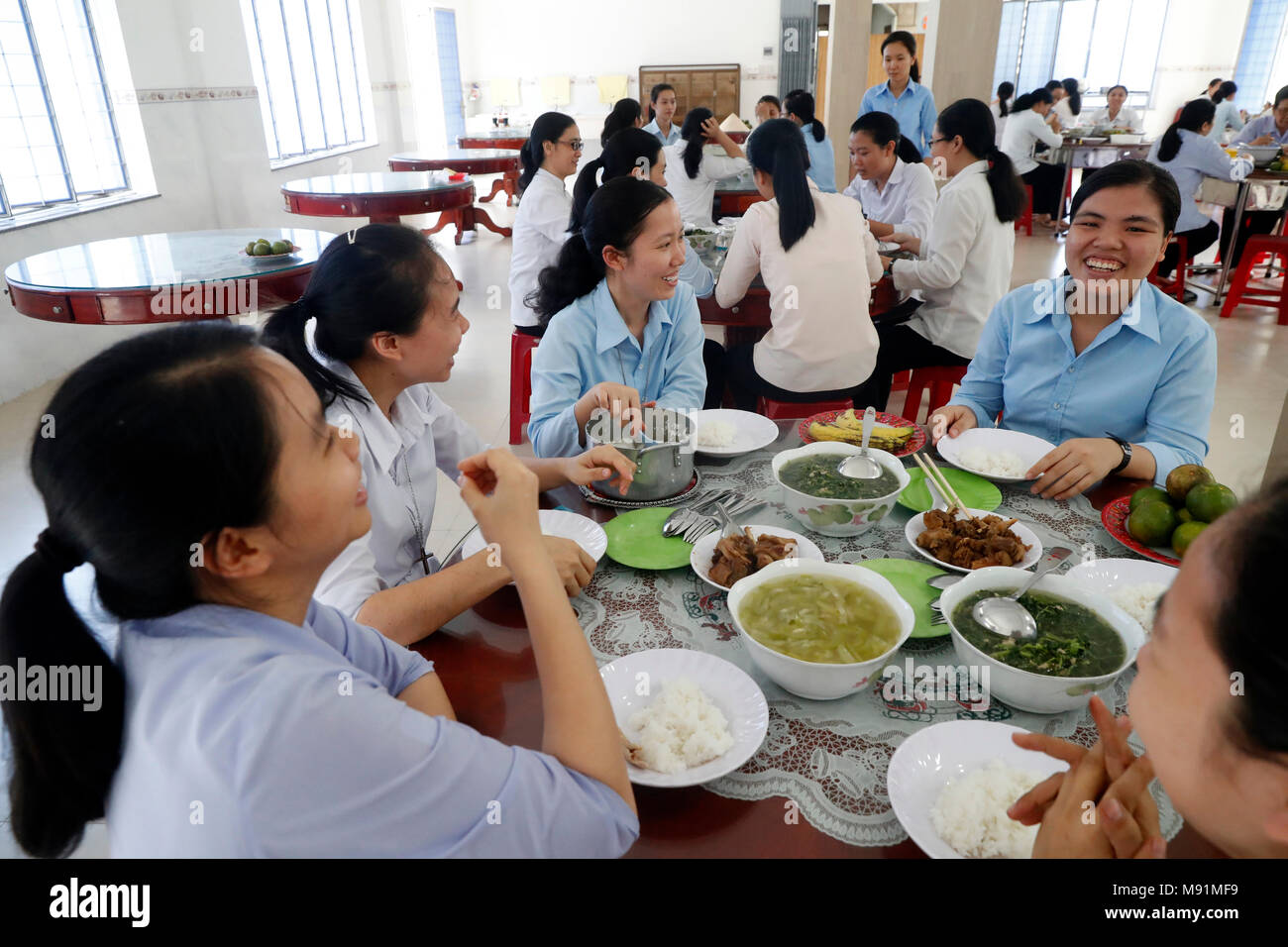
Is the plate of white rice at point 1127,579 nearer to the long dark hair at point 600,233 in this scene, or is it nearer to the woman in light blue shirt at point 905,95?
the long dark hair at point 600,233

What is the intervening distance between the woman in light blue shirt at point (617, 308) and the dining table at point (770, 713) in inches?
31.4

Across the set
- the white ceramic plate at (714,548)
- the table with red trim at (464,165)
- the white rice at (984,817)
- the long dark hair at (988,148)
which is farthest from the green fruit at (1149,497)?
the table with red trim at (464,165)

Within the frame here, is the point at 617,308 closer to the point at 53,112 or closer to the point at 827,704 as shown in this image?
the point at 827,704

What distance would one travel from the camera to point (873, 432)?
1.83 m

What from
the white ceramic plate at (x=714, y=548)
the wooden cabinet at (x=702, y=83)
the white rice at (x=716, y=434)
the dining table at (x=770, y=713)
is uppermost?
the wooden cabinet at (x=702, y=83)

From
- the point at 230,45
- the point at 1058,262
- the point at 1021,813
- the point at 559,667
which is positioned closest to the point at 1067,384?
the point at 1021,813

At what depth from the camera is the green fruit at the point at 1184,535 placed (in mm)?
1285

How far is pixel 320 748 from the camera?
72 cm

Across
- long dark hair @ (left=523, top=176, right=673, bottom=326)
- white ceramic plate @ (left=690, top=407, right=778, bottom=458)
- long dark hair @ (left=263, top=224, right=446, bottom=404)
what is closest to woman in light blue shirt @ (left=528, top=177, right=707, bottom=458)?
long dark hair @ (left=523, top=176, right=673, bottom=326)

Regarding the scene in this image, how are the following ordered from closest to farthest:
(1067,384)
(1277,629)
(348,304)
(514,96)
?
1. (1277,629)
2. (348,304)
3. (1067,384)
4. (514,96)

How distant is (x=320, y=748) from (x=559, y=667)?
28cm

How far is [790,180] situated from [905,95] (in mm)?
4149

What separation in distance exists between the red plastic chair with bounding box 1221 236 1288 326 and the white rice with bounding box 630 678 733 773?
248 inches

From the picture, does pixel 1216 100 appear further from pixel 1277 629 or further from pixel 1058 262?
pixel 1277 629
